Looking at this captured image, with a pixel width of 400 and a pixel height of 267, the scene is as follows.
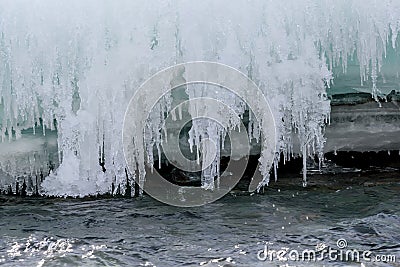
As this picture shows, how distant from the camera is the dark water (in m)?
3.33

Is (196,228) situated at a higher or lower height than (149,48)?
lower

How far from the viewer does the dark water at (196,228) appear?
3.33m

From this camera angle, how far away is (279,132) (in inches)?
197

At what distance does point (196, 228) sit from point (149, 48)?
1.60 meters

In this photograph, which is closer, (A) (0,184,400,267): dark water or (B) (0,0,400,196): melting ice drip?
(A) (0,184,400,267): dark water

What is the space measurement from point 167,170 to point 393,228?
117 inches

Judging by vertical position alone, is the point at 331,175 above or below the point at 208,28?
below

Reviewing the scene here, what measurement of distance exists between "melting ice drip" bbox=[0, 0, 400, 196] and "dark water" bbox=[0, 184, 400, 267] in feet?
2.42

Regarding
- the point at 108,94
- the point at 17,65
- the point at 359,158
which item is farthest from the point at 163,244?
the point at 359,158

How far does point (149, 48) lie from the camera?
166 inches

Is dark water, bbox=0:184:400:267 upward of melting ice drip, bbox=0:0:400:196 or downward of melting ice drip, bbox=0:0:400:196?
downward

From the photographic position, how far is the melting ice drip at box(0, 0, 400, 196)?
162 inches

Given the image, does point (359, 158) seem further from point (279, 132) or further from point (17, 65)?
point (17, 65)

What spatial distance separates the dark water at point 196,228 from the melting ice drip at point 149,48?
74 centimetres
